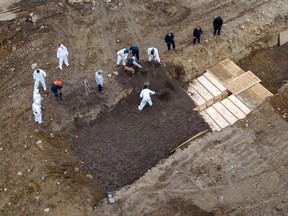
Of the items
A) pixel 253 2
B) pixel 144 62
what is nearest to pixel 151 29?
pixel 144 62

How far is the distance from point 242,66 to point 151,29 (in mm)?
4748

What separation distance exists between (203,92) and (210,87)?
1.40ft

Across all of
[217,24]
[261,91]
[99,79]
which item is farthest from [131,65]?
[261,91]

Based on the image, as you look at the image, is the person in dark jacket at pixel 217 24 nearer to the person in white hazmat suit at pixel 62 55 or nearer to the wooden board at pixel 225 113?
the wooden board at pixel 225 113

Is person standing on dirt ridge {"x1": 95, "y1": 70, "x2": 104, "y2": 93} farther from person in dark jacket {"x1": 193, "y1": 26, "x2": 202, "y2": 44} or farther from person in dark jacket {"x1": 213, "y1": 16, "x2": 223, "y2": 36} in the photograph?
person in dark jacket {"x1": 213, "y1": 16, "x2": 223, "y2": 36}

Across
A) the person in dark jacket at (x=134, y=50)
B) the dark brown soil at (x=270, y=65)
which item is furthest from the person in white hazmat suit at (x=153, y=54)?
the dark brown soil at (x=270, y=65)

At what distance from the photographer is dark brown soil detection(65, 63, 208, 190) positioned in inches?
547

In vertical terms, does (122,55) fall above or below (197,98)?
above

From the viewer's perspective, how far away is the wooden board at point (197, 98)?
51.6ft

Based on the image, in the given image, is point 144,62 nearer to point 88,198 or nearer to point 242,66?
point 242,66

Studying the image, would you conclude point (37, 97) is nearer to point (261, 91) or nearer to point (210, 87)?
point (210, 87)

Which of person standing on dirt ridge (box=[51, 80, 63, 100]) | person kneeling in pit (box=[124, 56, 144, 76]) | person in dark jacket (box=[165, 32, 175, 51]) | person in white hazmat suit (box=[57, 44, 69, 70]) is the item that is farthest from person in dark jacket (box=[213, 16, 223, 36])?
person standing on dirt ridge (box=[51, 80, 63, 100])

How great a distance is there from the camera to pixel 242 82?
16.5 m

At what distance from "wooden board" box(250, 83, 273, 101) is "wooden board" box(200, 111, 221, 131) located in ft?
8.15
